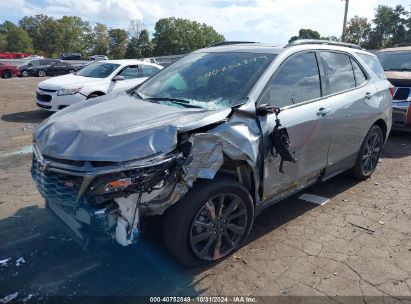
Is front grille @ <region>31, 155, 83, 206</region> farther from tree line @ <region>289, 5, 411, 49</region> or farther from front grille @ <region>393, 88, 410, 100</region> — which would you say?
tree line @ <region>289, 5, 411, 49</region>

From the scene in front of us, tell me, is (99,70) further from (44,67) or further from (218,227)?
(44,67)

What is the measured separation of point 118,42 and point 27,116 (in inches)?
3675

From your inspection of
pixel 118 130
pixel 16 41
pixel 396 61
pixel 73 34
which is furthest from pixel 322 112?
pixel 73 34

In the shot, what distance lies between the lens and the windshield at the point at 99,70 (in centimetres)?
1029

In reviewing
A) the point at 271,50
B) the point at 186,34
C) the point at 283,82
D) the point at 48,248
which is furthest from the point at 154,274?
the point at 186,34

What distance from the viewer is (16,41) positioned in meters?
92.5

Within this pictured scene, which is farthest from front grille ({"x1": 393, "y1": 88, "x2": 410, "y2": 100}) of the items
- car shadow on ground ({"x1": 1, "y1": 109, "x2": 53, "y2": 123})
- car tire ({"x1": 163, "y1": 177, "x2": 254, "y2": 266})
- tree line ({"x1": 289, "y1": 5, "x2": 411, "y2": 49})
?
tree line ({"x1": 289, "y1": 5, "x2": 411, "y2": 49})

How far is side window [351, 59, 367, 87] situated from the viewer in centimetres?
482

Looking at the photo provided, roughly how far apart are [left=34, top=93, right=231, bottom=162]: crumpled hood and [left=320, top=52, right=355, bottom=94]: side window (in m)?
1.72

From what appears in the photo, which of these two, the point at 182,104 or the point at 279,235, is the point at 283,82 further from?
the point at 279,235

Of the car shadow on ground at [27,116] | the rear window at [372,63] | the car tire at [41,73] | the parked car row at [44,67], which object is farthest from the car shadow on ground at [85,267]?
the car tire at [41,73]

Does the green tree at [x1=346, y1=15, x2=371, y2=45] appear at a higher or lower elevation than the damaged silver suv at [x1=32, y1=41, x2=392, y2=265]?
higher

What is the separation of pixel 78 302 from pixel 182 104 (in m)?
1.88

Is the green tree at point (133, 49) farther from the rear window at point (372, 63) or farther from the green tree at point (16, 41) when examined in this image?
the rear window at point (372, 63)
